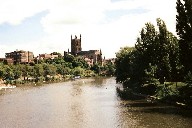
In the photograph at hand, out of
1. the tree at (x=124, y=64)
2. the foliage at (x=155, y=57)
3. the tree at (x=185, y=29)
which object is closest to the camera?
the tree at (x=185, y=29)

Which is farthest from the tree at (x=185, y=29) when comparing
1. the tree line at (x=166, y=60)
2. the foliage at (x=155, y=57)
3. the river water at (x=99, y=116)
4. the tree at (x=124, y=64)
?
the tree at (x=124, y=64)

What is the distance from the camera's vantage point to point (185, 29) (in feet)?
175

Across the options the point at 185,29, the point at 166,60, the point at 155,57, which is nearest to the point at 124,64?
the point at 155,57

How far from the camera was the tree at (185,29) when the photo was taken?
52.7 metres

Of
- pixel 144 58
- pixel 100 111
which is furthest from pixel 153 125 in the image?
pixel 144 58

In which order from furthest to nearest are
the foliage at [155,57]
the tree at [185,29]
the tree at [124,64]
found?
the tree at [124,64] → the foliage at [155,57] → the tree at [185,29]

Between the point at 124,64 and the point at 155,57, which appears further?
the point at 124,64

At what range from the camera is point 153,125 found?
139 feet

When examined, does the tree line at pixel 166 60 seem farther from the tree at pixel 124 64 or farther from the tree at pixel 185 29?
the tree at pixel 124 64

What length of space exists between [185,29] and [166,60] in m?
14.3

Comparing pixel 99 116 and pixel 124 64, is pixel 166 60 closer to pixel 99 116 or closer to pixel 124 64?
pixel 99 116

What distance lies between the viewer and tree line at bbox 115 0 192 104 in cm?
5325

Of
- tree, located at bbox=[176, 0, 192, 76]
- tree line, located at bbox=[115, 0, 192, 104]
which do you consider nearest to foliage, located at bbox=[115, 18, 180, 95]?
tree line, located at bbox=[115, 0, 192, 104]

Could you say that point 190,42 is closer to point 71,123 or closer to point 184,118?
point 184,118
